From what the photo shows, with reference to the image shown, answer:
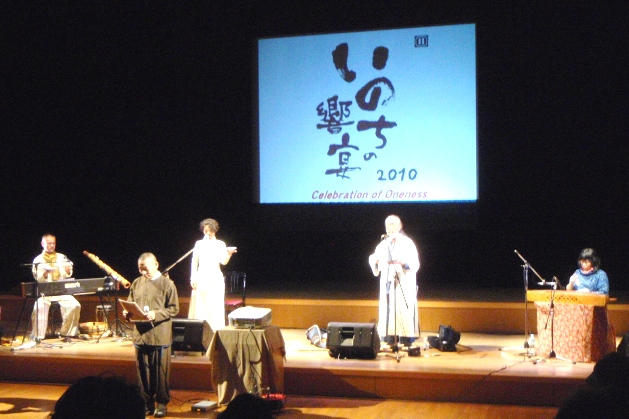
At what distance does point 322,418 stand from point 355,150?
4.53 metres

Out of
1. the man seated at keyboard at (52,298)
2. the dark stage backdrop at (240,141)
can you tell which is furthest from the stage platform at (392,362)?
the dark stage backdrop at (240,141)

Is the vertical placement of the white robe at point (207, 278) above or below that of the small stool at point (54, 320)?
above

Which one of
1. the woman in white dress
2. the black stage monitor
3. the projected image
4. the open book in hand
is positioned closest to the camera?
the open book in hand

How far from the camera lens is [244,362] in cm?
616

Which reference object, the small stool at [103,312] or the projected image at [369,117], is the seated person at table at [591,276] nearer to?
the projected image at [369,117]

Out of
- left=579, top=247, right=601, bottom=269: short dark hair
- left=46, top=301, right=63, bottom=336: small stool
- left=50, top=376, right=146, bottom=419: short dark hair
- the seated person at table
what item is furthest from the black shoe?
left=50, top=376, right=146, bottom=419: short dark hair

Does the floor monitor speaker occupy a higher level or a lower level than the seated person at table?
lower

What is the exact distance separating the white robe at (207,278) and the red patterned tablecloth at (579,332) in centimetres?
342

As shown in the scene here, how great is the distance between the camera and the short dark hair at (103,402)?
1812mm

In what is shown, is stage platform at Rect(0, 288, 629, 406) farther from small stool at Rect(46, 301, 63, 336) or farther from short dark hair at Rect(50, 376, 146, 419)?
short dark hair at Rect(50, 376, 146, 419)

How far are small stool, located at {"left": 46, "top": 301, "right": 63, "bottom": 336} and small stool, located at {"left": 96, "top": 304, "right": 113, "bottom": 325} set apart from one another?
456 mm

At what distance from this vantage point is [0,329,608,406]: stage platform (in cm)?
623

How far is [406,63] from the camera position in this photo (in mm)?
9461

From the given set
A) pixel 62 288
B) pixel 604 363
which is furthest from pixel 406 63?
pixel 604 363
